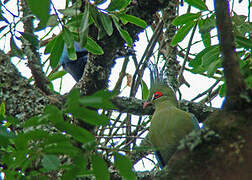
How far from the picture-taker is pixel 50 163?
4.09 feet

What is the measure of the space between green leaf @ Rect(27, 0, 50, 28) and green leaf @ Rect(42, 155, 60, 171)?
526 millimetres

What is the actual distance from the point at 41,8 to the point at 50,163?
1.93ft

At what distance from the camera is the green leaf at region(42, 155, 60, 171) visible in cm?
123

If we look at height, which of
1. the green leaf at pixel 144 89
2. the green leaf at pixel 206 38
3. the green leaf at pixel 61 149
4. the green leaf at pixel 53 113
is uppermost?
the green leaf at pixel 144 89

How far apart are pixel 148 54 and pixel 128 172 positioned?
2.05 meters

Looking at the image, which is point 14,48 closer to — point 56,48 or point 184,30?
point 56,48

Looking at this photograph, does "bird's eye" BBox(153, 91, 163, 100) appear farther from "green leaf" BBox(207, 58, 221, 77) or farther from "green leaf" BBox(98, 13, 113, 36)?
"green leaf" BBox(98, 13, 113, 36)

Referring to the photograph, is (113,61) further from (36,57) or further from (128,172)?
(128,172)

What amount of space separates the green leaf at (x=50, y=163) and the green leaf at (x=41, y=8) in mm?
526

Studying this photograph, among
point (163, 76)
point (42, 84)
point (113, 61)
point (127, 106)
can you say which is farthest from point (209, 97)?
point (42, 84)

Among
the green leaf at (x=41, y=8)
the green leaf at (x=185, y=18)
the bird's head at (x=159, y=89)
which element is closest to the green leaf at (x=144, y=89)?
the bird's head at (x=159, y=89)

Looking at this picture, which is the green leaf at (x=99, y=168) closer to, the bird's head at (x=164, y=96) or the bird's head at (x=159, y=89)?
the bird's head at (x=159, y=89)

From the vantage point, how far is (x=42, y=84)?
2393 millimetres

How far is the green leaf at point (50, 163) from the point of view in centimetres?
123
